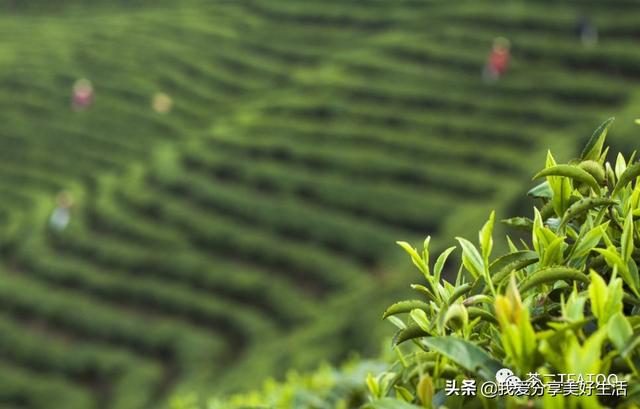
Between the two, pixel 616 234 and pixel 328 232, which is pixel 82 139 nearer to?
pixel 328 232

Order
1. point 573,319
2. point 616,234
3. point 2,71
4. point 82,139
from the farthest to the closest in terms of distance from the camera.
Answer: point 2,71 < point 82,139 < point 616,234 < point 573,319

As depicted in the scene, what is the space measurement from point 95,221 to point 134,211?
879 mm

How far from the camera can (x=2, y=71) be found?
936 inches

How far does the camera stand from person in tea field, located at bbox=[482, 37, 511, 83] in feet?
60.1

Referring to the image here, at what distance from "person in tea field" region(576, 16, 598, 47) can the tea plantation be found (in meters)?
0.28

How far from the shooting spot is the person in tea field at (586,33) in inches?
740

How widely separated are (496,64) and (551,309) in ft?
57.4

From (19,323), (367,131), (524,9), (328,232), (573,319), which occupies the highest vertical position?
(524,9)

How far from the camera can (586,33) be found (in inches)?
746

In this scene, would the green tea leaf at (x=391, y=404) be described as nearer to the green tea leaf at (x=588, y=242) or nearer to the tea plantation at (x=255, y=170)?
the green tea leaf at (x=588, y=242)

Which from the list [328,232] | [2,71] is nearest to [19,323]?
[328,232]

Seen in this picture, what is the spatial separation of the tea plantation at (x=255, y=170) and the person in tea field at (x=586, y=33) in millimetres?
281

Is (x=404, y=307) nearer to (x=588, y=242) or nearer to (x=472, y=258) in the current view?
(x=472, y=258)

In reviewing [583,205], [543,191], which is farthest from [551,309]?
[543,191]
